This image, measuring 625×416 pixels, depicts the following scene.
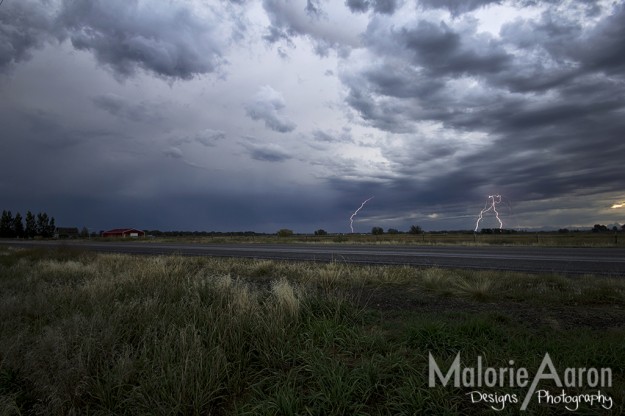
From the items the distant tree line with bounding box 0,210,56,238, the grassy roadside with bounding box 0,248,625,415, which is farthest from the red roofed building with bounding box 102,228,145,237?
the grassy roadside with bounding box 0,248,625,415

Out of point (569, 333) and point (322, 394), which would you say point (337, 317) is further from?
point (569, 333)

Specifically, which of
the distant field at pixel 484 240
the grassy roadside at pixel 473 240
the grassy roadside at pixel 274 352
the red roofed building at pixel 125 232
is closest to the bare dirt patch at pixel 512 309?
the grassy roadside at pixel 274 352

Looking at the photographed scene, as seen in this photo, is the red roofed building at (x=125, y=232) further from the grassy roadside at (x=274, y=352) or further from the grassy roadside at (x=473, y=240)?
the grassy roadside at (x=274, y=352)

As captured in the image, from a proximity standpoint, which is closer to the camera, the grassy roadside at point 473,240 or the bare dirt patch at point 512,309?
the bare dirt patch at point 512,309

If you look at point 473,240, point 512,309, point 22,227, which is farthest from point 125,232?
point 512,309

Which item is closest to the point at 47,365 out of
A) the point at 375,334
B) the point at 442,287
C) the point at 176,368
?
the point at 176,368

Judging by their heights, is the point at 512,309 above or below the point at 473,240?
below

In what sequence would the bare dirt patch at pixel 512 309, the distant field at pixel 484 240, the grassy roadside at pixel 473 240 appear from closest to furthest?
the bare dirt patch at pixel 512 309 < the grassy roadside at pixel 473 240 < the distant field at pixel 484 240

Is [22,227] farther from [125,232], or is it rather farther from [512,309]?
[512,309]

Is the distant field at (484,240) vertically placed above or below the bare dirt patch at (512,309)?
above

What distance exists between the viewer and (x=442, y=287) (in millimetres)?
9641

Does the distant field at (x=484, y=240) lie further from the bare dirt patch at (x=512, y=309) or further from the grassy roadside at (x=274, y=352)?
the grassy roadside at (x=274, y=352)

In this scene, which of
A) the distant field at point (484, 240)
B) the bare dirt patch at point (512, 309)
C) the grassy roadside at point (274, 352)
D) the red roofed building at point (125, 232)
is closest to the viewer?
the grassy roadside at point (274, 352)

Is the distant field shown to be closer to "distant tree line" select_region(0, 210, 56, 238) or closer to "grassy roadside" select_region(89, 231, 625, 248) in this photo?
"grassy roadside" select_region(89, 231, 625, 248)
